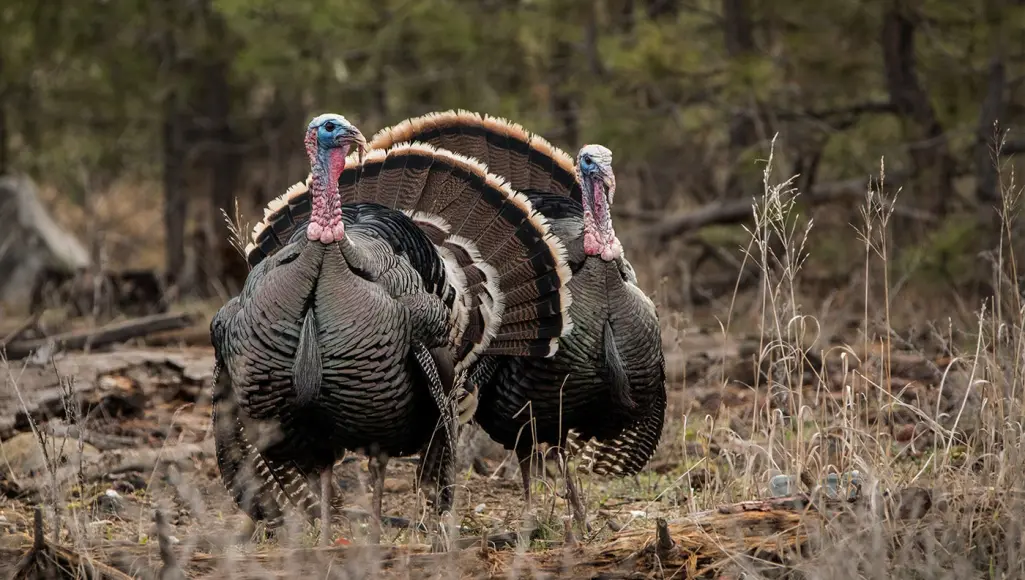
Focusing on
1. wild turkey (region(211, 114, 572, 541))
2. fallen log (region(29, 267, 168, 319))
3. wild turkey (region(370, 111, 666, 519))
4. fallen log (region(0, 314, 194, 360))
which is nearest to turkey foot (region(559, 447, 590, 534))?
wild turkey (region(370, 111, 666, 519))

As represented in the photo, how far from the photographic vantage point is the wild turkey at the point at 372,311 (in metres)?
4.11

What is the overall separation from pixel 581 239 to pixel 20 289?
723 cm

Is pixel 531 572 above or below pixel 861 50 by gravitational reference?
below

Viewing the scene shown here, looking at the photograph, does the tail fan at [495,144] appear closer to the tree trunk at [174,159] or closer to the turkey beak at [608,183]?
the turkey beak at [608,183]

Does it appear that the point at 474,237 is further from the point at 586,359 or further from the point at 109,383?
the point at 109,383

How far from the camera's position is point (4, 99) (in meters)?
11.1

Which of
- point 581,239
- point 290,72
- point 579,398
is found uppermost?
point 290,72

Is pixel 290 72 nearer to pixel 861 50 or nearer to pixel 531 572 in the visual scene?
pixel 861 50

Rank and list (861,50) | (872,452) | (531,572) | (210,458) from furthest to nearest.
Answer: (861,50)
(210,458)
(872,452)
(531,572)

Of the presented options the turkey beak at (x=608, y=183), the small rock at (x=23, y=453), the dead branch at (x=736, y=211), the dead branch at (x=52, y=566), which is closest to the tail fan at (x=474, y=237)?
the turkey beak at (x=608, y=183)

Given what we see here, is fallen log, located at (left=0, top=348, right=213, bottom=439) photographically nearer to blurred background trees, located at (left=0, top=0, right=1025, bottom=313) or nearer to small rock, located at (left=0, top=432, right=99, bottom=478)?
small rock, located at (left=0, top=432, right=99, bottom=478)

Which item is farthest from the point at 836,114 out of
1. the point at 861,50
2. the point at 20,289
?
the point at 20,289

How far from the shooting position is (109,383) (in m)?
6.47

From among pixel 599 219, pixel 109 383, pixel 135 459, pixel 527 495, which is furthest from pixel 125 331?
pixel 599 219
